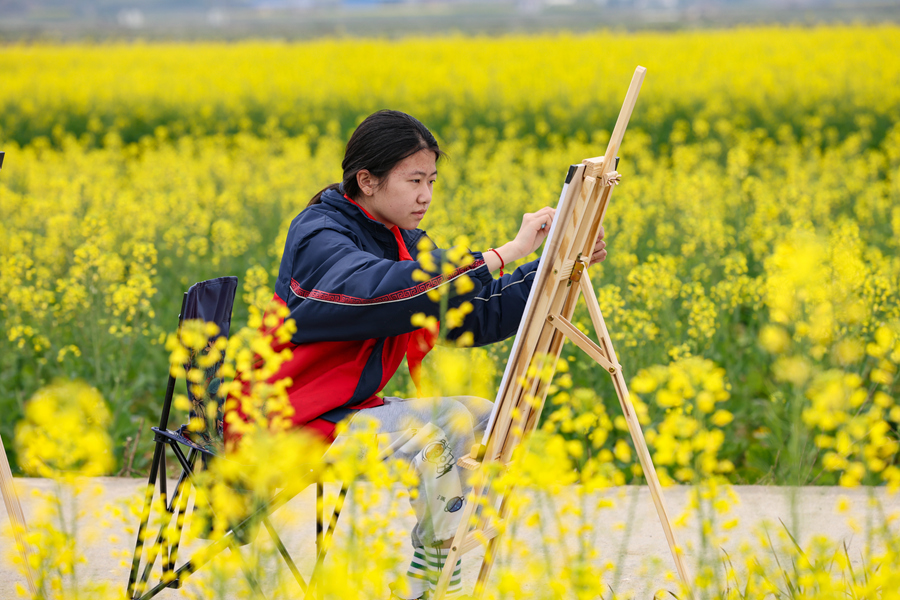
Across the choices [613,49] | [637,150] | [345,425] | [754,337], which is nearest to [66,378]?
[345,425]

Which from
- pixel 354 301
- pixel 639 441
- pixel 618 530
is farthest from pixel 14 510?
pixel 618 530

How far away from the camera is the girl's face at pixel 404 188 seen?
7.62 feet

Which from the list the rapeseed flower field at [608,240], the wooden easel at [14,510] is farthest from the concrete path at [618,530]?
the wooden easel at [14,510]

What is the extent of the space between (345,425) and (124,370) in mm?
2043

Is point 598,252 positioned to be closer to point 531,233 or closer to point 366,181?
point 531,233

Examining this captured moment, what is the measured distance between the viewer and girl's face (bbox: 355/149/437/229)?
2.32 metres

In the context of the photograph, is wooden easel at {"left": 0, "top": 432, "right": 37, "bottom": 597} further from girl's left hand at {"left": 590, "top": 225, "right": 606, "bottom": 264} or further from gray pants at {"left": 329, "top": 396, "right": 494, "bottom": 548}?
girl's left hand at {"left": 590, "top": 225, "right": 606, "bottom": 264}

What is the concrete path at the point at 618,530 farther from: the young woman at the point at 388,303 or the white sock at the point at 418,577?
the young woman at the point at 388,303

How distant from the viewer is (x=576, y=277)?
2076 mm

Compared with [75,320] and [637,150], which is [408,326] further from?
[637,150]

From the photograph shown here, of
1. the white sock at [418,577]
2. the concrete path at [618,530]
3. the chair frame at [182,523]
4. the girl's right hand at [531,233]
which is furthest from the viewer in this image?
the concrete path at [618,530]

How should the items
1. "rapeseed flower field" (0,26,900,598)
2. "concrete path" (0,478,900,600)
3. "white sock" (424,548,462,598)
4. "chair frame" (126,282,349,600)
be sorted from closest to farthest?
"rapeseed flower field" (0,26,900,598)
"chair frame" (126,282,349,600)
"white sock" (424,548,462,598)
"concrete path" (0,478,900,600)

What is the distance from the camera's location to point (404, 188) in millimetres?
2330

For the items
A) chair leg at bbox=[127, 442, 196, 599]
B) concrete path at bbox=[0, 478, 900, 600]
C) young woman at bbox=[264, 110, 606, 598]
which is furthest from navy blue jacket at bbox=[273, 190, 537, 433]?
concrete path at bbox=[0, 478, 900, 600]
